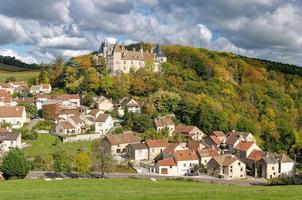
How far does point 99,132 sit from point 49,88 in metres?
23.8

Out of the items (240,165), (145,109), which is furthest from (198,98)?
(240,165)

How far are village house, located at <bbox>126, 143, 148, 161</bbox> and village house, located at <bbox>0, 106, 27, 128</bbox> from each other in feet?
58.6

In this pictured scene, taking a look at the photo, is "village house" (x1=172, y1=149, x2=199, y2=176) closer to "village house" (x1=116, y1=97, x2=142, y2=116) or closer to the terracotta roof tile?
the terracotta roof tile

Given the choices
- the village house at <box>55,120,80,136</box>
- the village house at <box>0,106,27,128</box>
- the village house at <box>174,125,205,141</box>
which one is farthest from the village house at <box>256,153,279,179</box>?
the village house at <box>0,106,27,128</box>

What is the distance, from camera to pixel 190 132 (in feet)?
244

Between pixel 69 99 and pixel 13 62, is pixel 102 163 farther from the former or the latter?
pixel 13 62

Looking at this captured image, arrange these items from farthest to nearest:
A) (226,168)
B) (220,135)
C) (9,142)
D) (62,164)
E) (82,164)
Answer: (220,135) < (9,142) < (226,168) < (62,164) < (82,164)

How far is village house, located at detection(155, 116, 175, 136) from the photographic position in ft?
242

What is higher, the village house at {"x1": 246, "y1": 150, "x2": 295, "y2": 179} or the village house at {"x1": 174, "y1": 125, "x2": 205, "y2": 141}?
the village house at {"x1": 174, "y1": 125, "x2": 205, "y2": 141}

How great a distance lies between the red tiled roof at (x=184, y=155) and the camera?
6162cm

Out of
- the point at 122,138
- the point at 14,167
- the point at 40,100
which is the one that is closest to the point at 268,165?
the point at 122,138

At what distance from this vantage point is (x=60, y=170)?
165 ft

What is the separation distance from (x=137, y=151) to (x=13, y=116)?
20688mm

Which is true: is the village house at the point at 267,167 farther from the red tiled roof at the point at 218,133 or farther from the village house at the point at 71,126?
the village house at the point at 71,126
